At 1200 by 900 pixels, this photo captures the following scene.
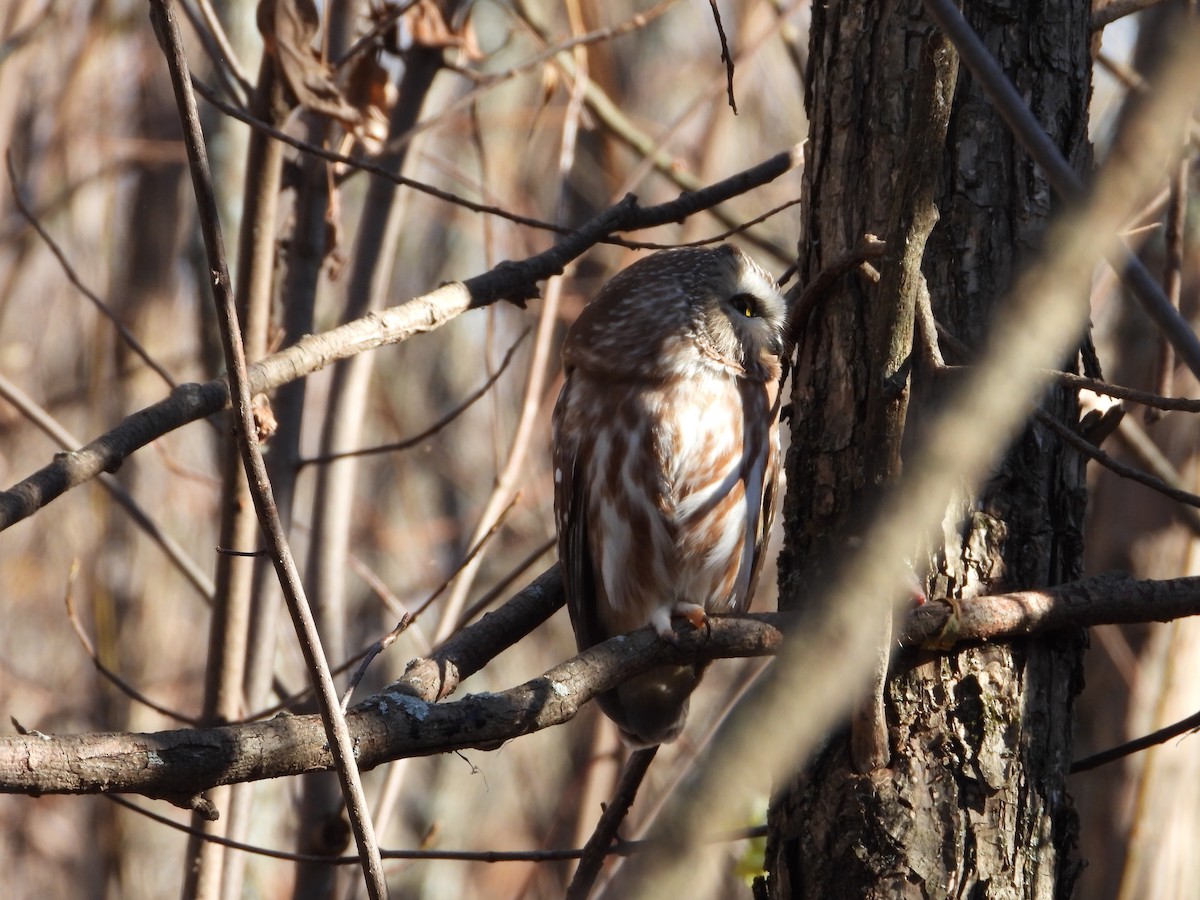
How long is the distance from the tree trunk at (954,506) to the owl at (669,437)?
0.45 metres

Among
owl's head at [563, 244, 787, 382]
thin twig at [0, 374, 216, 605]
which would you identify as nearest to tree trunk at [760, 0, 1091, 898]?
owl's head at [563, 244, 787, 382]

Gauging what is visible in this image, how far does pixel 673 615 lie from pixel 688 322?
806 millimetres

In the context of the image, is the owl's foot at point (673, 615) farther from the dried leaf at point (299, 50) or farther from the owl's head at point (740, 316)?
the dried leaf at point (299, 50)

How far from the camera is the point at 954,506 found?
96.4 inches

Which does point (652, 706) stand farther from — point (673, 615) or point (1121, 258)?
point (1121, 258)

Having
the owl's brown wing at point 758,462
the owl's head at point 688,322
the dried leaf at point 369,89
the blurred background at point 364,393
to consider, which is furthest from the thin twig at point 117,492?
the owl's brown wing at point 758,462

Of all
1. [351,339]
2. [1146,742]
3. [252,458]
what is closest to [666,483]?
[351,339]

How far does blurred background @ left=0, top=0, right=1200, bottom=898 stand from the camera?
3574 mm

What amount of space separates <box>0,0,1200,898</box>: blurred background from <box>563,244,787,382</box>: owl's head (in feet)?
0.91

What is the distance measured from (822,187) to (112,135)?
6.71 metres

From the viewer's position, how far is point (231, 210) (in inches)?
239

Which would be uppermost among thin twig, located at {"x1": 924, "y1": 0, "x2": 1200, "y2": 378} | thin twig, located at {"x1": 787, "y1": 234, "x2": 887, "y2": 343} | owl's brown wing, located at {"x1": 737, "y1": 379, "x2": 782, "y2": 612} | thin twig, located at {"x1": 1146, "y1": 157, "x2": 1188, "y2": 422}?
thin twig, located at {"x1": 1146, "y1": 157, "x2": 1188, "y2": 422}

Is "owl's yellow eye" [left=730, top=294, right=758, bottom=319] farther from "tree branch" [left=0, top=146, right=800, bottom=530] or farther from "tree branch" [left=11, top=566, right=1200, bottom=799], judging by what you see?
"tree branch" [left=11, top=566, right=1200, bottom=799]

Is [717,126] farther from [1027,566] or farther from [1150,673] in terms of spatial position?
[1027,566]
